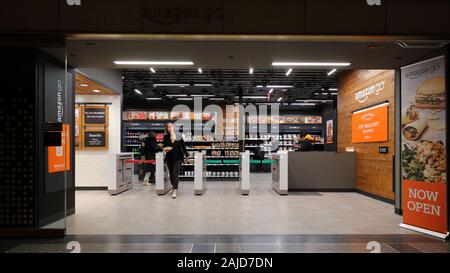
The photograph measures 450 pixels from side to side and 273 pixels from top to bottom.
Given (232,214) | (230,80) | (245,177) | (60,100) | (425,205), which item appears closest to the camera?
(425,205)

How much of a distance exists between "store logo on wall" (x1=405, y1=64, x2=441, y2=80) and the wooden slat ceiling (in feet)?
20.1

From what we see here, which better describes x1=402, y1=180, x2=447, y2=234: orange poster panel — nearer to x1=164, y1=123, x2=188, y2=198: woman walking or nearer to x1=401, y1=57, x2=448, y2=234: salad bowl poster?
x1=401, y1=57, x2=448, y2=234: salad bowl poster

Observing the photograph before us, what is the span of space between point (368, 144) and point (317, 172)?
1608 millimetres

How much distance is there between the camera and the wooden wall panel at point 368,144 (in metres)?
6.99

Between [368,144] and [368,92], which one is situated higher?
[368,92]

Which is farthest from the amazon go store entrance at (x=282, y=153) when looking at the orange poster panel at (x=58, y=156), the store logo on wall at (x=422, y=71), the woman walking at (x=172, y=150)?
the orange poster panel at (x=58, y=156)

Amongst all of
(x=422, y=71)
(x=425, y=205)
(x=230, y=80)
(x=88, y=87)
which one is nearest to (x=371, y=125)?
(x=422, y=71)

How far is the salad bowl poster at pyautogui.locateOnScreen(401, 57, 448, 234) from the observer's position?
14.7ft

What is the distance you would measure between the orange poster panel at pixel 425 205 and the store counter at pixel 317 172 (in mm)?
3938

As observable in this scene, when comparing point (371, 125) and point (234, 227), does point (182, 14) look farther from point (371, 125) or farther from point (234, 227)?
point (371, 125)

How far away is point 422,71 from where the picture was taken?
4809mm

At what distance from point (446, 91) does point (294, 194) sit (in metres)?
4.75

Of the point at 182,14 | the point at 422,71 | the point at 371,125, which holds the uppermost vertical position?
the point at 182,14
